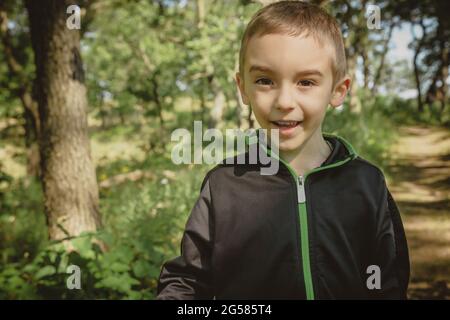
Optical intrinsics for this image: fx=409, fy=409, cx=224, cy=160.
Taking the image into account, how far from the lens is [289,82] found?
141 centimetres

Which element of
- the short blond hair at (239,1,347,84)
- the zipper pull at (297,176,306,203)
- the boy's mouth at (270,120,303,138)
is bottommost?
the zipper pull at (297,176,306,203)

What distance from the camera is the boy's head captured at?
1.40 meters

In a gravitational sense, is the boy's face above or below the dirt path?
above

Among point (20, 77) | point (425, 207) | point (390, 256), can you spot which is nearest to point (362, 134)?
point (425, 207)

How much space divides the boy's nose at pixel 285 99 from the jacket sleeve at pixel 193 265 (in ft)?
1.49

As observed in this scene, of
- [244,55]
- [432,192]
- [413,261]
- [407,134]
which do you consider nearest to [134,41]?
[407,134]

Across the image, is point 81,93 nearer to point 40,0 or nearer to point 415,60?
point 40,0

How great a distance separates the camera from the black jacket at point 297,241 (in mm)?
1500

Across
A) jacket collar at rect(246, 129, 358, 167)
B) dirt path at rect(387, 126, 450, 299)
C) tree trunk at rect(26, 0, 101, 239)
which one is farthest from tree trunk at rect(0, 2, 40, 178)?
jacket collar at rect(246, 129, 358, 167)

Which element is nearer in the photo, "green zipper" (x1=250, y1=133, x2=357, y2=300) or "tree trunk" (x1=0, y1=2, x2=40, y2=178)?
"green zipper" (x1=250, y1=133, x2=357, y2=300)

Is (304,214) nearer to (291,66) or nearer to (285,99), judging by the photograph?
(285,99)

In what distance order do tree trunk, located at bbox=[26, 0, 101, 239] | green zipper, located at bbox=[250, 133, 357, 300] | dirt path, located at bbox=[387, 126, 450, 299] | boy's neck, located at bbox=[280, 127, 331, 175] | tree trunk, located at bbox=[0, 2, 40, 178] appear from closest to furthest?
green zipper, located at bbox=[250, 133, 357, 300]
boy's neck, located at bbox=[280, 127, 331, 175]
tree trunk, located at bbox=[26, 0, 101, 239]
dirt path, located at bbox=[387, 126, 450, 299]
tree trunk, located at bbox=[0, 2, 40, 178]

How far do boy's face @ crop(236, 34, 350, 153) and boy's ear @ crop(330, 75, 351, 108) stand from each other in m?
0.09

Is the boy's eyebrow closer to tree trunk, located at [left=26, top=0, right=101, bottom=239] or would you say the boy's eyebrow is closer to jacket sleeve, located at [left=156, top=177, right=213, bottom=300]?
jacket sleeve, located at [left=156, top=177, right=213, bottom=300]
